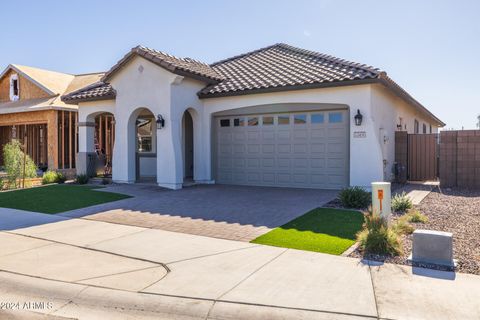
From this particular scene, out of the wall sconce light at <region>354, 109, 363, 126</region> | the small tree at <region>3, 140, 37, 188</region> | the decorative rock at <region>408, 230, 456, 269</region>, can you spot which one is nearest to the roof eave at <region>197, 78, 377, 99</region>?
the wall sconce light at <region>354, 109, 363, 126</region>

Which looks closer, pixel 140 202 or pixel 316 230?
pixel 316 230

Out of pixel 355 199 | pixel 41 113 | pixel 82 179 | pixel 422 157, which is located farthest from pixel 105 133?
pixel 355 199

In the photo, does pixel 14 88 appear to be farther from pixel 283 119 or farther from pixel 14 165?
pixel 283 119

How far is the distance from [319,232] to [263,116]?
778 centimetres

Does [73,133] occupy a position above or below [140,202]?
above

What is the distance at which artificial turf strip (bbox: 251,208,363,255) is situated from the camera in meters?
6.98

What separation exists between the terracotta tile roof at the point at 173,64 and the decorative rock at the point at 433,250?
10151 millimetres

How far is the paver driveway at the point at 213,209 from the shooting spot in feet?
28.1

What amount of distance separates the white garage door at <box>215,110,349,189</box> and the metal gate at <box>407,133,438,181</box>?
16.7 feet

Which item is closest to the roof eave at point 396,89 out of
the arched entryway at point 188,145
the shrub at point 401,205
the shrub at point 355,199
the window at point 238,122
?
the shrub at point 355,199

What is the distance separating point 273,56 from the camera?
17.5 meters

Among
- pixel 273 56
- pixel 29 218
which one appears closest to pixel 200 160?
pixel 273 56

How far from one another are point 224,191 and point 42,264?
7984 millimetres

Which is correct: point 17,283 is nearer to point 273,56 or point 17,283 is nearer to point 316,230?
point 316,230
